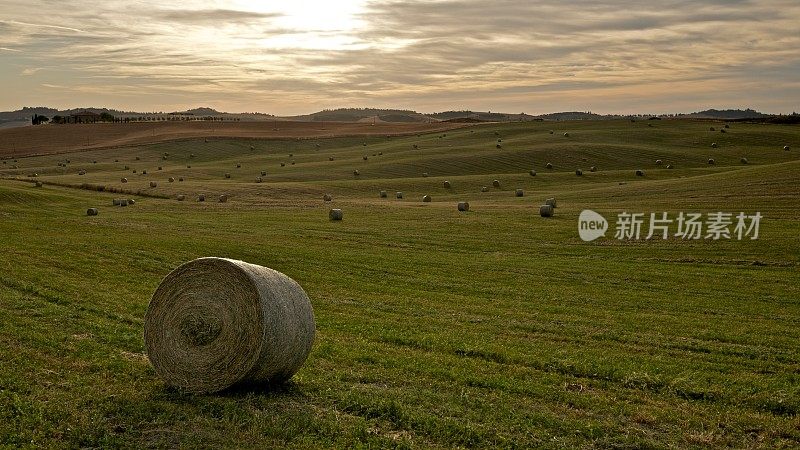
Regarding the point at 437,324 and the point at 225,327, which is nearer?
the point at 225,327

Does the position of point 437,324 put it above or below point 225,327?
below

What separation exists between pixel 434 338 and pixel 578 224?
23.9 meters

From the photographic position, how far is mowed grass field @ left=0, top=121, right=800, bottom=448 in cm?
1109

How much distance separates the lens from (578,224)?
3900 cm

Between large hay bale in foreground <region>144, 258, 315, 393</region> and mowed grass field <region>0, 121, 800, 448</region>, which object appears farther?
large hay bale in foreground <region>144, 258, 315, 393</region>

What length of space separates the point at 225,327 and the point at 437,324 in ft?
23.4

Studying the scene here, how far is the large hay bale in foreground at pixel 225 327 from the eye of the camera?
12297mm

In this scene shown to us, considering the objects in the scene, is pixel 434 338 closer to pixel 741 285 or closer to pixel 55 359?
pixel 55 359

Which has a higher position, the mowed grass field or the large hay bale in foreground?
the large hay bale in foreground

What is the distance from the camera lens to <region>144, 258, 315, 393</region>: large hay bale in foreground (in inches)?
484

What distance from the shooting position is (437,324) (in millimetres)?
18562

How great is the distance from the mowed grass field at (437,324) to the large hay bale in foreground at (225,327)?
0.35 meters

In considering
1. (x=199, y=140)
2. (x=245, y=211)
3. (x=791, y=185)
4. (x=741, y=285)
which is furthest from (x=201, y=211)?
(x=199, y=140)

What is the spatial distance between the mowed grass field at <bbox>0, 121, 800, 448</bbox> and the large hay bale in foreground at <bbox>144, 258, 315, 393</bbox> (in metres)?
0.35
